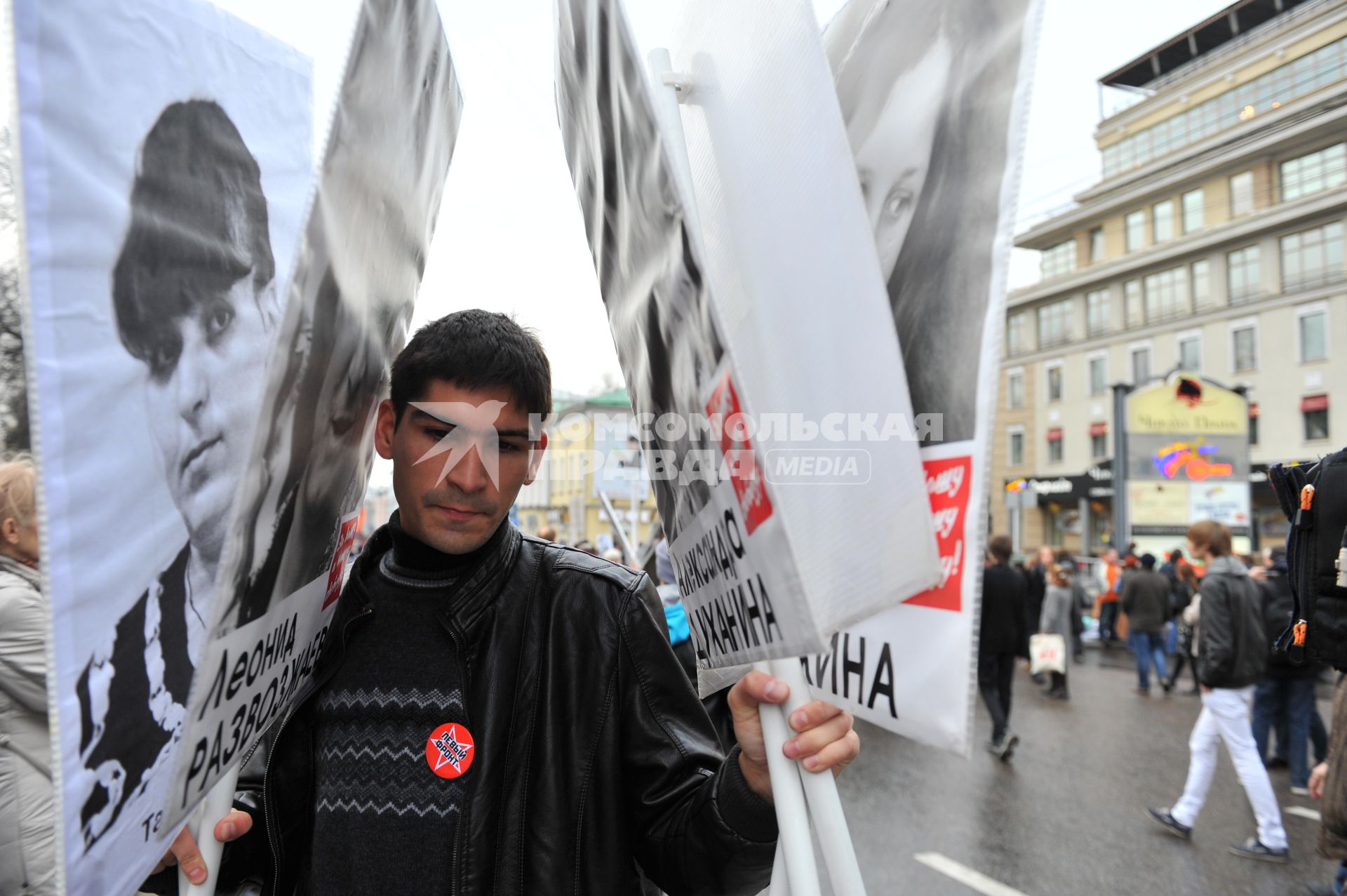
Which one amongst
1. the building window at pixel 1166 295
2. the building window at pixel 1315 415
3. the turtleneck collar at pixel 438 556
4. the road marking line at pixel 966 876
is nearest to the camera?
the turtleneck collar at pixel 438 556

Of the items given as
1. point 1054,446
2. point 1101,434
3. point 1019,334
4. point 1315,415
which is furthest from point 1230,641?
point 1019,334

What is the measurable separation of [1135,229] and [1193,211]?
2.29 metres

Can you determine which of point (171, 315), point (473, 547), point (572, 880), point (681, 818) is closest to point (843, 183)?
point (171, 315)

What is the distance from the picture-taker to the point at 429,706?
1563 millimetres

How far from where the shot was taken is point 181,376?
115 cm

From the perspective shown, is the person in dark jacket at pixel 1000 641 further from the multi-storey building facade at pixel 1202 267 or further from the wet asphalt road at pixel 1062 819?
the multi-storey building facade at pixel 1202 267

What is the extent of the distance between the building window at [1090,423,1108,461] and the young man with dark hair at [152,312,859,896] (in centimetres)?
3839

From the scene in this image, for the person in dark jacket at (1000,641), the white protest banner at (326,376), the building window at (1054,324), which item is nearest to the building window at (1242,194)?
the building window at (1054,324)

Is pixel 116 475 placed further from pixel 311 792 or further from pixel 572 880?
pixel 572 880

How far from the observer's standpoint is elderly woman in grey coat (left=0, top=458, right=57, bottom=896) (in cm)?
244

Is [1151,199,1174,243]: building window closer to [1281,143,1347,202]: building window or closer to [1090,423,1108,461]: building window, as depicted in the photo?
[1281,143,1347,202]: building window

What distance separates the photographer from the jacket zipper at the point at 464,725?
1432 millimetres

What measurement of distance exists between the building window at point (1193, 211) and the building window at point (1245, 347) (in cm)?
430

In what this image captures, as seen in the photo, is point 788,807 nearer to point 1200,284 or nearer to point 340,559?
point 340,559
